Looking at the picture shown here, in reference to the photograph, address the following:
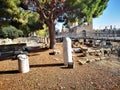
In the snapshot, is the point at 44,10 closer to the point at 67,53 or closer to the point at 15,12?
the point at 15,12

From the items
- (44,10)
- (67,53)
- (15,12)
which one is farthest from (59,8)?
(67,53)

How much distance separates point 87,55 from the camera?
11367 mm

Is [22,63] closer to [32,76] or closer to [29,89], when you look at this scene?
[32,76]

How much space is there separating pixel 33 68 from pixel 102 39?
640 inches

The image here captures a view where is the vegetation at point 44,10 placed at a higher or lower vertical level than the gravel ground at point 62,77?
higher

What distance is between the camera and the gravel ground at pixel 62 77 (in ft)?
21.4

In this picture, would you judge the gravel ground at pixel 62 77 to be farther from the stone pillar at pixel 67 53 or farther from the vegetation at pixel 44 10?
the vegetation at pixel 44 10

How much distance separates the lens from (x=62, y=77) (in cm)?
746

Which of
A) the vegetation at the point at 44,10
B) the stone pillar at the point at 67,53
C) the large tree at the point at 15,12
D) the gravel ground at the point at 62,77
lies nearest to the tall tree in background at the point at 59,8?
the vegetation at the point at 44,10

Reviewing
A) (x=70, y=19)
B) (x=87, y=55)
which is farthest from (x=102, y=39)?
(x=87, y=55)

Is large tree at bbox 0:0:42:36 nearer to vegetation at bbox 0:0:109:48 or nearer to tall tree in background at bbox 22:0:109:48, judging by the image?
vegetation at bbox 0:0:109:48

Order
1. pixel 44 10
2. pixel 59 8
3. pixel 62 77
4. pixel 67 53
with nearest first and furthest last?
pixel 62 77, pixel 67 53, pixel 59 8, pixel 44 10

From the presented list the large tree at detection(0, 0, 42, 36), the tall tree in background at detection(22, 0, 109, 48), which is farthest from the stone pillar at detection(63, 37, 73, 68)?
the large tree at detection(0, 0, 42, 36)

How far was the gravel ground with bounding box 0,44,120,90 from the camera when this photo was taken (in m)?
6.52
